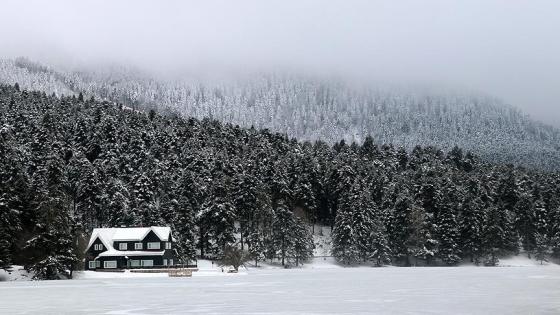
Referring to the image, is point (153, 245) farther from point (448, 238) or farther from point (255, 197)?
point (448, 238)

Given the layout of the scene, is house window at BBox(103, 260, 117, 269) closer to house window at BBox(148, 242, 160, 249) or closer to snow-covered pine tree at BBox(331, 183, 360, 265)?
house window at BBox(148, 242, 160, 249)

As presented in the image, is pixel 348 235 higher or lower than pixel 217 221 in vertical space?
lower

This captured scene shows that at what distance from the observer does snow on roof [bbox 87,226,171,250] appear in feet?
326

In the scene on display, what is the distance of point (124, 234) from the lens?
10106 cm

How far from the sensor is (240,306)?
33.0 meters

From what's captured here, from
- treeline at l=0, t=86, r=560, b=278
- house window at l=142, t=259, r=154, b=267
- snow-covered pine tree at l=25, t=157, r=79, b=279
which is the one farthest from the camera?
treeline at l=0, t=86, r=560, b=278

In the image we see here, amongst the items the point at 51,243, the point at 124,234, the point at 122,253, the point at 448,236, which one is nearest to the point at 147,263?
the point at 122,253

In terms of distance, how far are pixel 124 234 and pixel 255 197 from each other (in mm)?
25622

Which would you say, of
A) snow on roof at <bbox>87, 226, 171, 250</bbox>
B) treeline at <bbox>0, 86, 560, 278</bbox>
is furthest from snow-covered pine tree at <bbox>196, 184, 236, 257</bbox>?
snow on roof at <bbox>87, 226, 171, 250</bbox>

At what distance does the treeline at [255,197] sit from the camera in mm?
104562

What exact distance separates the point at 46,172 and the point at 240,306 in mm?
79920

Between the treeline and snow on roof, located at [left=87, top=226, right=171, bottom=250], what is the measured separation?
345 cm

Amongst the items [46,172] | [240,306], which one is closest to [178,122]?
[46,172]

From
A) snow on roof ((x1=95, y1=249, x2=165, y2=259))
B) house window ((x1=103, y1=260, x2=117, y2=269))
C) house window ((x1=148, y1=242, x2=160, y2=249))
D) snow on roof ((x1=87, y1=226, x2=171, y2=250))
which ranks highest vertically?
snow on roof ((x1=87, y1=226, x2=171, y2=250))
